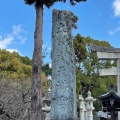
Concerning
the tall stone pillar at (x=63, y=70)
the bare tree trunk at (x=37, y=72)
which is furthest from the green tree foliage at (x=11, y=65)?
the tall stone pillar at (x=63, y=70)

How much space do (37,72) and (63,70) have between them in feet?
21.9

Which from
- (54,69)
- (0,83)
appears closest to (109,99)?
(0,83)

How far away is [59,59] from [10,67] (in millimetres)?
26254

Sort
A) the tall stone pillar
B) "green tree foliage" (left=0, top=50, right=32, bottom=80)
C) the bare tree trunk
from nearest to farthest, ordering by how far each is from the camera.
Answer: the tall stone pillar
the bare tree trunk
"green tree foliage" (left=0, top=50, right=32, bottom=80)

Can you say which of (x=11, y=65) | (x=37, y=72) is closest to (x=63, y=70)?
(x=37, y=72)

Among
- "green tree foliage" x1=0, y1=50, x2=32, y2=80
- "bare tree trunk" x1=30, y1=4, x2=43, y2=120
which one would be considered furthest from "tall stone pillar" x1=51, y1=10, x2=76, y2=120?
"green tree foliage" x1=0, y1=50, x2=32, y2=80

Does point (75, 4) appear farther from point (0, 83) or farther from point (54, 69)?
point (54, 69)

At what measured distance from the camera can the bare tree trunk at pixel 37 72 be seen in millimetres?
13031

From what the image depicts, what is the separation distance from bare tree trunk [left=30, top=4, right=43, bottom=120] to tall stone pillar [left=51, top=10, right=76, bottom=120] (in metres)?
5.71

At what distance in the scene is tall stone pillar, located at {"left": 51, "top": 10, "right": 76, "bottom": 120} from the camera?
6879mm

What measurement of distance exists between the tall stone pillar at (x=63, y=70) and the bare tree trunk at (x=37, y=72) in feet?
18.7

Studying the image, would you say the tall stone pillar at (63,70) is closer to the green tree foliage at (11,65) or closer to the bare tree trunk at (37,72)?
the bare tree trunk at (37,72)

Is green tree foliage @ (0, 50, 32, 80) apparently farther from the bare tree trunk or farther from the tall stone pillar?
the tall stone pillar

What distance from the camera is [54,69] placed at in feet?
23.6
